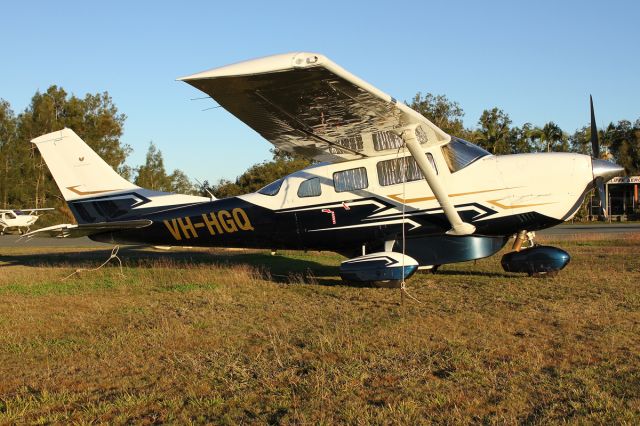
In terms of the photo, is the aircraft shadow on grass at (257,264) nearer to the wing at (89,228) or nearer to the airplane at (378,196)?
the airplane at (378,196)

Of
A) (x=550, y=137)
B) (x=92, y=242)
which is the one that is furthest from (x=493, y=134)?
(x=92, y=242)

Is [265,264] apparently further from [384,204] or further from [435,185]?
[435,185]

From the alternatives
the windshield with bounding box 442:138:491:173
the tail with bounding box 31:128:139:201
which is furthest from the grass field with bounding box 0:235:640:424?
the tail with bounding box 31:128:139:201

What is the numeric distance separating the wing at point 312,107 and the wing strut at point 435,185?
203 millimetres

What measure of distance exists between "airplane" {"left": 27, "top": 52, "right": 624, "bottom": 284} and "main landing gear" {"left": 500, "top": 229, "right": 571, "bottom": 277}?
0.7 inches

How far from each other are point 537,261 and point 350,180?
11.8 feet

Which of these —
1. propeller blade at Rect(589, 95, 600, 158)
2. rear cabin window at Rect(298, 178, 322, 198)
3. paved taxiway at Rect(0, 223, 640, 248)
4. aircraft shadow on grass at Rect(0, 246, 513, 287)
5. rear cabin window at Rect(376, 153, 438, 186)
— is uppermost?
propeller blade at Rect(589, 95, 600, 158)

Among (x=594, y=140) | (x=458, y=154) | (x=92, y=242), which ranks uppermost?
(x=594, y=140)

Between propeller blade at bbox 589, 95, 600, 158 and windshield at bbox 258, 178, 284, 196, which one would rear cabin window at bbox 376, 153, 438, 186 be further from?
propeller blade at bbox 589, 95, 600, 158

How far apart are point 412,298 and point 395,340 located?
9.17 feet

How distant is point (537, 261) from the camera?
9.90 m

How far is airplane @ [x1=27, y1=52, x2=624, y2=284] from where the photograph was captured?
845cm

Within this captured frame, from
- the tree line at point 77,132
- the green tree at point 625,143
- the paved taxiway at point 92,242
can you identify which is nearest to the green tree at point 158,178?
the tree line at point 77,132

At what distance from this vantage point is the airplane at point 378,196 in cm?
845
